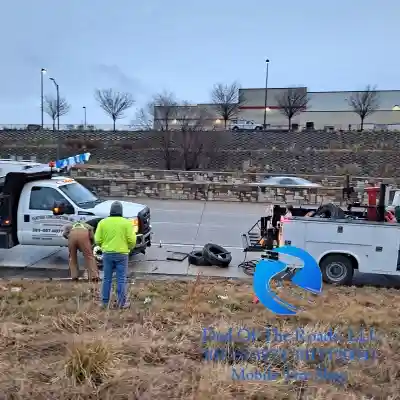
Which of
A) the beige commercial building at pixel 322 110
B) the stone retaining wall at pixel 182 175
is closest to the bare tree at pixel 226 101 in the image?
the beige commercial building at pixel 322 110

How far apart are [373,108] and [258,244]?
240 ft

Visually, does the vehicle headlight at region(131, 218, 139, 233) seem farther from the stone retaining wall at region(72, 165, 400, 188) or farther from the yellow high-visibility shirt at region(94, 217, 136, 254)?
the stone retaining wall at region(72, 165, 400, 188)

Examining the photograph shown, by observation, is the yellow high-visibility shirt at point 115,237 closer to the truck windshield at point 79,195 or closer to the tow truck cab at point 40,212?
the tow truck cab at point 40,212

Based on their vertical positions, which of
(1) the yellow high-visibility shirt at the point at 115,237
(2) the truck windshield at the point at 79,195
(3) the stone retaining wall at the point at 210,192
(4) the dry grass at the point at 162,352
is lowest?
(4) the dry grass at the point at 162,352

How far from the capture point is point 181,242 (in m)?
13.1

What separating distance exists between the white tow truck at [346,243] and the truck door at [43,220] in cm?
509

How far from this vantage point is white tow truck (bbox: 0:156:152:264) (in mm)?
10164

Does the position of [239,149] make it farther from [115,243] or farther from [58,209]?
[115,243]

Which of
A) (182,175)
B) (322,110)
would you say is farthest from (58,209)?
(322,110)

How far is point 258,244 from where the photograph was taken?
994cm

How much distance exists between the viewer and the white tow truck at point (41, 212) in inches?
400

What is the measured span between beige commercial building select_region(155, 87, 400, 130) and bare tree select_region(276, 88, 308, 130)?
1388mm

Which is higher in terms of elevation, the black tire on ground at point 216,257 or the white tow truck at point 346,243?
the white tow truck at point 346,243

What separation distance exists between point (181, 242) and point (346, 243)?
5432 mm
